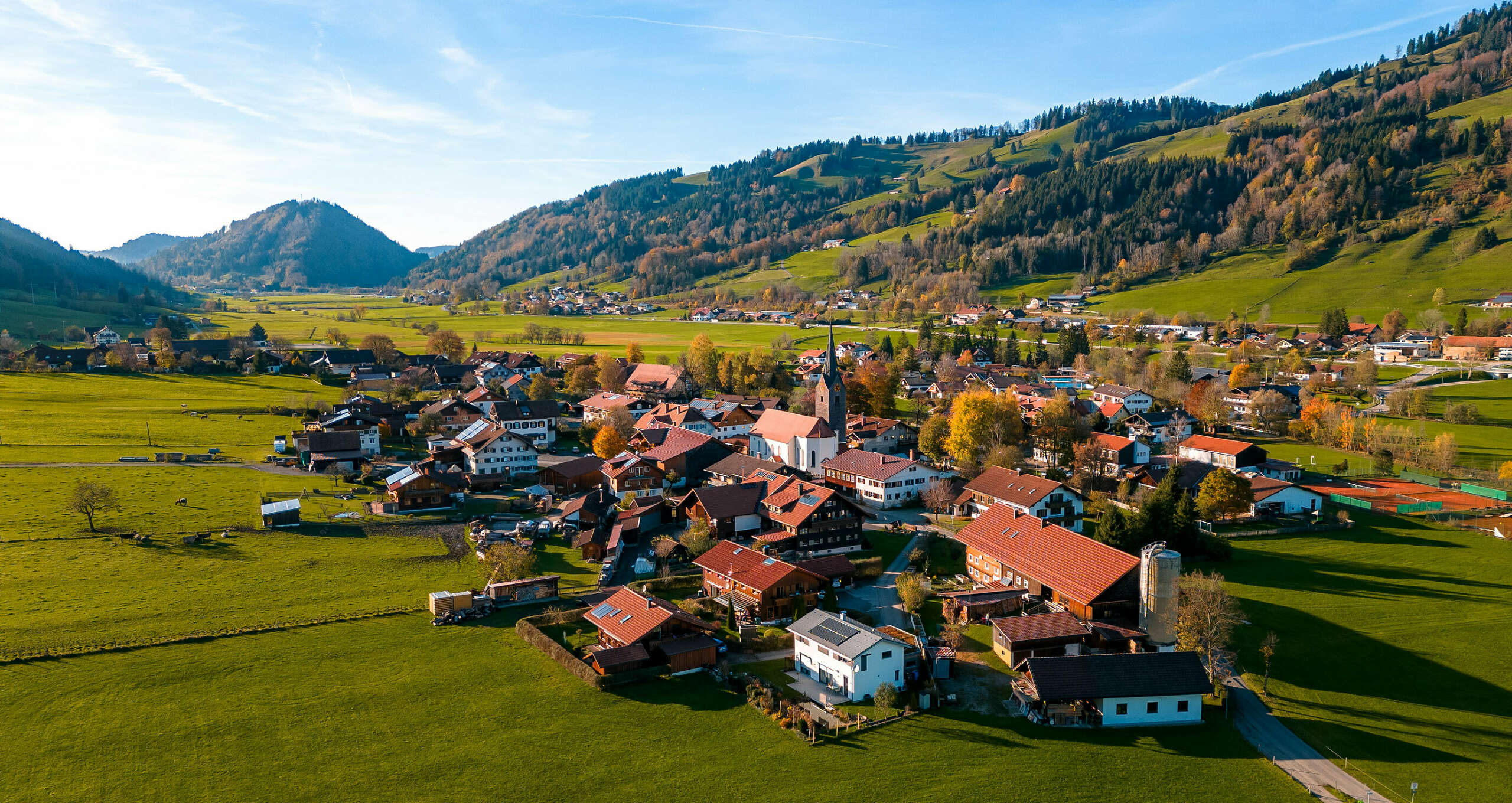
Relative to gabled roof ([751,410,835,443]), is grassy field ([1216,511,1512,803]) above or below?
below

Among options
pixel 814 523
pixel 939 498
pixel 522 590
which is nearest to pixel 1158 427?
pixel 939 498

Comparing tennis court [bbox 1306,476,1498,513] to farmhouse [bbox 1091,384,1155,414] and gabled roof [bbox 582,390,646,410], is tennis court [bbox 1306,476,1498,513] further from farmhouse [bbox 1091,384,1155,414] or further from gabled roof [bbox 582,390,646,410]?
gabled roof [bbox 582,390,646,410]

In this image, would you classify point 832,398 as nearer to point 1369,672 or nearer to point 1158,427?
point 1158,427

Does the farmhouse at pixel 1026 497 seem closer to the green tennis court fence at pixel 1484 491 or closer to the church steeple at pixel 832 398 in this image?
the church steeple at pixel 832 398

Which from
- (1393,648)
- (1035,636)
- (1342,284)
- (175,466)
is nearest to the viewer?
(1035,636)

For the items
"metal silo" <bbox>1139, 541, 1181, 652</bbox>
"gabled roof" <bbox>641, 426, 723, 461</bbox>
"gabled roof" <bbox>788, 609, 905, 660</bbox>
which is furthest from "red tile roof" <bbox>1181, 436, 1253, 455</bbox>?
"gabled roof" <bbox>788, 609, 905, 660</bbox>

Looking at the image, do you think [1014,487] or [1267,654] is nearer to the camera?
[1267,654]

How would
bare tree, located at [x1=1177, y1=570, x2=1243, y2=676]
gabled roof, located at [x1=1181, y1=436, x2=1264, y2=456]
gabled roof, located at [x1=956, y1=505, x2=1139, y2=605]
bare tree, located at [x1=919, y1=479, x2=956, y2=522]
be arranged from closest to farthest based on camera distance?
bare tree, located at [x1=1177, y1=570, x2=1243, y2=676] → gabled roof, located at [x1=956, y1=505, x2=1139, y2=605] → bare tree, located at [x1=919, y1=479, x2=956, y2=522] → gabled roof, located at [x1=1181, y1=436, x2=1264, y2=456]
